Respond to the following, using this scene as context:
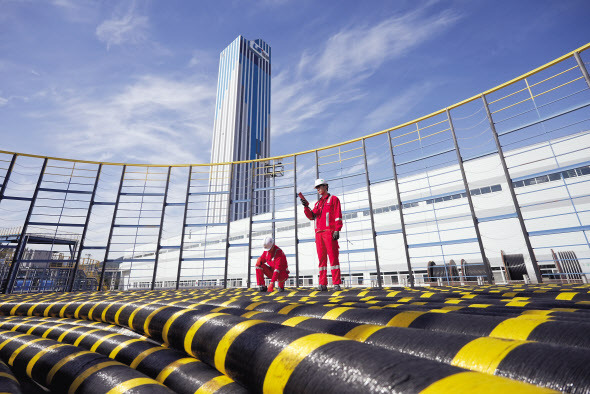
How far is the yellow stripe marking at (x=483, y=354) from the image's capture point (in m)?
0.63

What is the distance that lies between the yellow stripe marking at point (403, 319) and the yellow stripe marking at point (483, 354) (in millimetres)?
475

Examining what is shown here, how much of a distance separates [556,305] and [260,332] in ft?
6.33

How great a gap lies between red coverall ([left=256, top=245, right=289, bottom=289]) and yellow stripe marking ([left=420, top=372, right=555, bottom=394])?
4797mm

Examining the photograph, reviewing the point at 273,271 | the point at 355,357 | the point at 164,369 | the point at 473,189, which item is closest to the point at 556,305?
the point at 355,357

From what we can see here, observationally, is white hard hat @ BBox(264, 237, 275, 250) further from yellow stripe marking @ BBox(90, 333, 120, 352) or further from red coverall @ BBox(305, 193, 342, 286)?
yellow stripe marking @ BBox(90, 333, 120, 352)

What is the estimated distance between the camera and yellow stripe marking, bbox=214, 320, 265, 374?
979mm

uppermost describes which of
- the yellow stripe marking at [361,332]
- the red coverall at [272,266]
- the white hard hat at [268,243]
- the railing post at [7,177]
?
the railing post at [7,177]

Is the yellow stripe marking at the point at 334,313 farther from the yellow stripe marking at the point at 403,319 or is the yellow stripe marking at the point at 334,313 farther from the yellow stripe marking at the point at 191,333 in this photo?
the yellow stripe marking at the point at 191,333

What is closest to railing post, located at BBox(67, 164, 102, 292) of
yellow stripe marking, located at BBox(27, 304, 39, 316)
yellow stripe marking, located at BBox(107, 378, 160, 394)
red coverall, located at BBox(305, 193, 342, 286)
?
yellow stripe marking, located at BBox(27, 304, 39, 316)

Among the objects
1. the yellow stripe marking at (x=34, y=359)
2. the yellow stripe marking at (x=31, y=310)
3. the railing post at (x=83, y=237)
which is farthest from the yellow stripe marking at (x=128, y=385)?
the railing post at (x=83, y=237)

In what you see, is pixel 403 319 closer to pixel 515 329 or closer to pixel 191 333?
pixel 515 329

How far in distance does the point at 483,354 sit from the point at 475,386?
11.4 inches

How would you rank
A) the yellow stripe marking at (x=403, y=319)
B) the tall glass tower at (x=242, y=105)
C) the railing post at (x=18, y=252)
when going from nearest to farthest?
1. the yellow stripe marking at (x=403, y=319)
2. the railing post at (x=18, y=252)
3. the tall glass tower at (x=242, y=105)

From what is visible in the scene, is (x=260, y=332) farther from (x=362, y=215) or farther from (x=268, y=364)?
(x=362, y=215)
